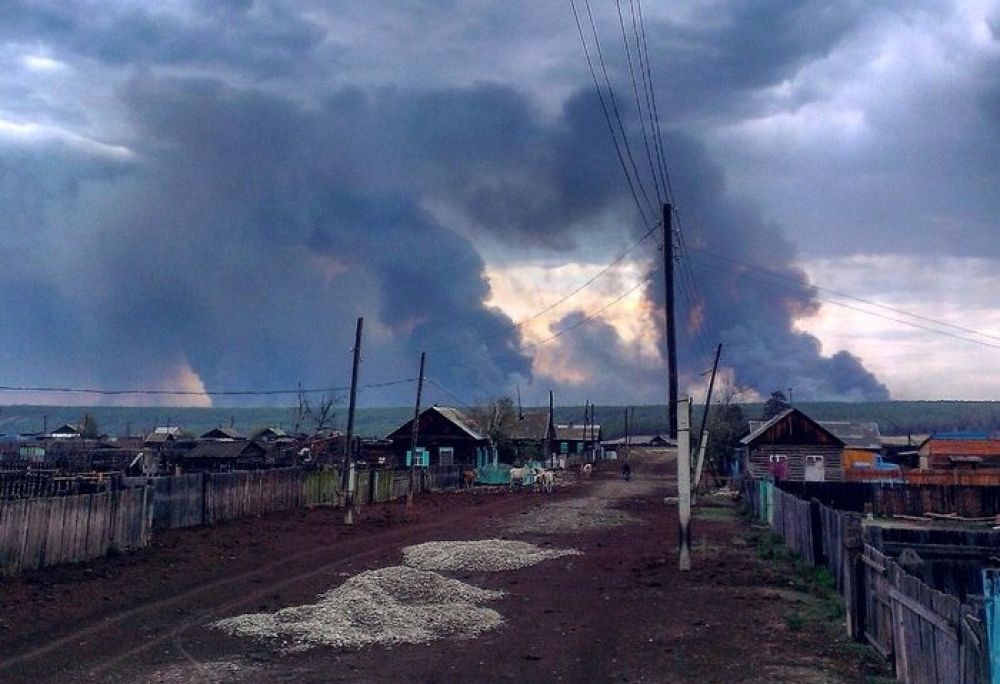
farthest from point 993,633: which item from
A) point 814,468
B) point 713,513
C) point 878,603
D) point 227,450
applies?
point 227,450

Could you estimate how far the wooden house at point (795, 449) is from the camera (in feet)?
203

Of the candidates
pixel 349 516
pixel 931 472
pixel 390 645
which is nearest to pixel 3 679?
pixel 390 645

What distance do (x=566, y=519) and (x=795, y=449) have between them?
30.6 metres

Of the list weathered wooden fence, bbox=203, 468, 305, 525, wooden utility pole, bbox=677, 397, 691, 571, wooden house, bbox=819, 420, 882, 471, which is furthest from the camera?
wooden house, bbox=819, 420, 882, 471

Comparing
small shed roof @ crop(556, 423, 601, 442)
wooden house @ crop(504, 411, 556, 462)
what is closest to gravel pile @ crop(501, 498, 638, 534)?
wooden house @ crop(504, 411, 556, 462)

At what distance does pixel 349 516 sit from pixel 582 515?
35.0 ft

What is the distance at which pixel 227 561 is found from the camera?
976 inches

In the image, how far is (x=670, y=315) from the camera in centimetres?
2912

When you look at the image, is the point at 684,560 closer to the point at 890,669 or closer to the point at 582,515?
the point at 890,669

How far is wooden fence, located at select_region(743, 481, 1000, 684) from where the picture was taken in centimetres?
869

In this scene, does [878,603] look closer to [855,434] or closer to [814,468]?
[814,468]

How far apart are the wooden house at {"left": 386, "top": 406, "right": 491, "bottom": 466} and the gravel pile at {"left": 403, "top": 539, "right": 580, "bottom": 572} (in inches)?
1869

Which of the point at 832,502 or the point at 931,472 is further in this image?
the point at 931,472

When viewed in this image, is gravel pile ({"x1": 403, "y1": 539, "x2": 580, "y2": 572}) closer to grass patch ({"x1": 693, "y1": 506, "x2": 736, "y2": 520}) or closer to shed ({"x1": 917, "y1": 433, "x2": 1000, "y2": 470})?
grass patch ({"x1": 693, "y1": 506, "x2": 736, "y2": 520})
